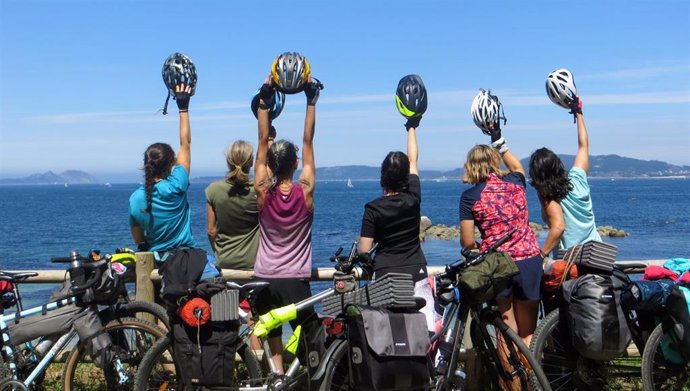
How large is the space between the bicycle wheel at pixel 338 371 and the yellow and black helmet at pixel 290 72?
2.09 metres

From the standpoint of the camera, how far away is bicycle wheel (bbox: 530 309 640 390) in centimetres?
581

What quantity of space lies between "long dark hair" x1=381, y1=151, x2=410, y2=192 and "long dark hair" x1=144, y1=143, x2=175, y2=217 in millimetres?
1803

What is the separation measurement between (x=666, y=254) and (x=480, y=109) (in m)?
42.6

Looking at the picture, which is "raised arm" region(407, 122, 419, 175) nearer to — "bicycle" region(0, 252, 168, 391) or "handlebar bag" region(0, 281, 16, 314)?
"bicycle" region(0, 252, 168, 391)

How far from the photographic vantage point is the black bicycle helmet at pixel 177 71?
6359 mm

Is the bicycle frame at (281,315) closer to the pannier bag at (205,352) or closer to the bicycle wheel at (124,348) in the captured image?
the pannier bag at (205,352)

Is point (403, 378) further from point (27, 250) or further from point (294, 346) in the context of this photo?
point (27, 250)

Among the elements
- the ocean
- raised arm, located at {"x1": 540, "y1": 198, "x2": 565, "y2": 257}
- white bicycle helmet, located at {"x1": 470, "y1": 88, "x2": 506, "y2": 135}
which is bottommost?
the ocean

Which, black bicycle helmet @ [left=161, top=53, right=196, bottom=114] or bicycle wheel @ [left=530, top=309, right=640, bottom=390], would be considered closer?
bicycle wheel @ [left=530, top=309, right=640, bottom=390]

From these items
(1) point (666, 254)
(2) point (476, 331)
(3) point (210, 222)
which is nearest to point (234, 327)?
(3) point (210, 222)

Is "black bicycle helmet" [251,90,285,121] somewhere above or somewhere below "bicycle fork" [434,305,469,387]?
above

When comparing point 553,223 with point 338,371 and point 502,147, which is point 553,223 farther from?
point 338,371

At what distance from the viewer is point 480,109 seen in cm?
629

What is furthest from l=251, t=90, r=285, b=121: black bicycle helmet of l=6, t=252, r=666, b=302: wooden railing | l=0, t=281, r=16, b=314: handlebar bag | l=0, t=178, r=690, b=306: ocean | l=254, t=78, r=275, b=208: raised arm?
l=0, t=178, r=690, b=306: ocean
